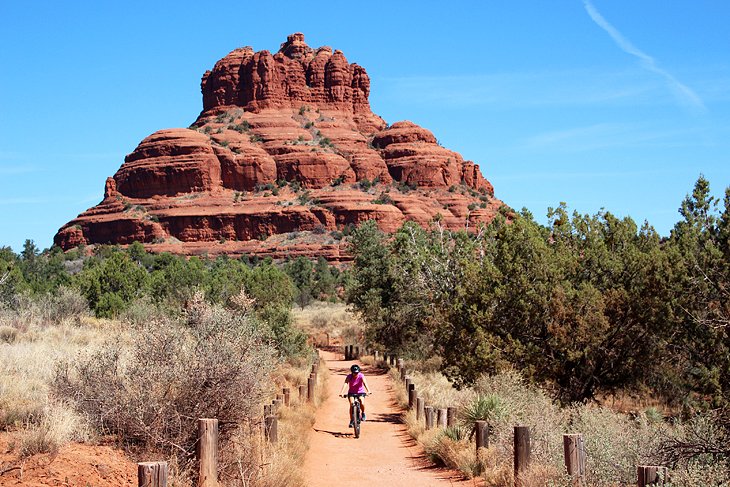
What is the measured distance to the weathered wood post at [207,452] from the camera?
361 inches

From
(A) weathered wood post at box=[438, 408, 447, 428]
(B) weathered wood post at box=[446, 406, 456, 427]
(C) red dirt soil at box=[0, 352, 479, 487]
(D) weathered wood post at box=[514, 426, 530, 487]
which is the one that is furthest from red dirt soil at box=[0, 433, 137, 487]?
(A) weathered wood post at box=[438, 408, 447, 428]

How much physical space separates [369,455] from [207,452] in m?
6.61

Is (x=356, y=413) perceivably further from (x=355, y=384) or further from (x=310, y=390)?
(x=310, y=390)

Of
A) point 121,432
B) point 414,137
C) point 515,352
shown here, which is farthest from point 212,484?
point 414,137

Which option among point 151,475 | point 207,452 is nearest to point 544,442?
point 207,452

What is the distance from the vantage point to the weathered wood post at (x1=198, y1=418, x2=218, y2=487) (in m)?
9.18

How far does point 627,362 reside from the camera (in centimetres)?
1886

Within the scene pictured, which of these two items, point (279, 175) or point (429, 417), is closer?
point (429, 417)

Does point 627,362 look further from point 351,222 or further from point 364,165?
point 364,165

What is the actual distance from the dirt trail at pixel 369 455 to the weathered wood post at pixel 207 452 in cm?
339

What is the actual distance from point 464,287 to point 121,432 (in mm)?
11528

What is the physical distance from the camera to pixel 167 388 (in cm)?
1041

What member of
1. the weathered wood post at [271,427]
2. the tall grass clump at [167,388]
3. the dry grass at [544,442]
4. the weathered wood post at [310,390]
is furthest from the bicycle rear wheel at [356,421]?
the tall grass clump at [167,388]

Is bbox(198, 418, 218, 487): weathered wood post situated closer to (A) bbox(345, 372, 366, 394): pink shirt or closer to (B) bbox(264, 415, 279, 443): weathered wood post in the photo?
(B) bbox(264, 415, 279, 443): weathered wood post
